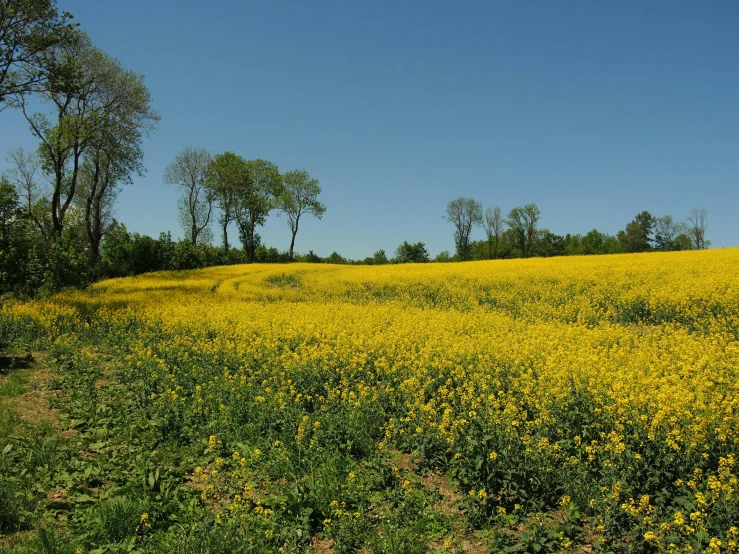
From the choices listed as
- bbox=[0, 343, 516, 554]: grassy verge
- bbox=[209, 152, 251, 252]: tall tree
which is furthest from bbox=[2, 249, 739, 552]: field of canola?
bbox=[209, 152, 251, 252]: tall tree

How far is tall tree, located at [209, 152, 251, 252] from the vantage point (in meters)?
61.4

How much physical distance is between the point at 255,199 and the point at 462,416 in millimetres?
63951

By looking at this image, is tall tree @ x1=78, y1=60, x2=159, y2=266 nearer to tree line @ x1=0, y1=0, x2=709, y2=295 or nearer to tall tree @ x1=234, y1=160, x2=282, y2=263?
tree line @ x1=0, y1=0, x2=709, y2=295

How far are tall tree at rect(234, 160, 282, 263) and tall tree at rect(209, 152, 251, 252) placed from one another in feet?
2.43

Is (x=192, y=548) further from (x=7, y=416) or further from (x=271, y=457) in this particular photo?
(x=7, y=416)

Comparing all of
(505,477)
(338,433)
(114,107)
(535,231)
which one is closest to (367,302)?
(338,433)

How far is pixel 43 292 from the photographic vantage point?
24938mm

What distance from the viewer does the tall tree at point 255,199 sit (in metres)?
65.3

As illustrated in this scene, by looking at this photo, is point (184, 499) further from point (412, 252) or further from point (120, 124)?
point (412, 252)

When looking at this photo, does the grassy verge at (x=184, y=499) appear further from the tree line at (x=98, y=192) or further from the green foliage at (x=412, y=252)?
the green foliage at (x=412, y=252)

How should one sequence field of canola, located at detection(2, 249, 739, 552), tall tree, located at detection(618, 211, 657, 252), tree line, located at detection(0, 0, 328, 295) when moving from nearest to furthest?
1. field of canola, located at detection(2, 249, 739, 552)
2. tree line, located at detection(0, 0, 328, 295)
3. tall tree, located at detection(618, 211, 657, 252)

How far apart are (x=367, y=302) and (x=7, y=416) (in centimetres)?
1712

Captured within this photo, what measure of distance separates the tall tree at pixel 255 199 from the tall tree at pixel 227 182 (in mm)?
740

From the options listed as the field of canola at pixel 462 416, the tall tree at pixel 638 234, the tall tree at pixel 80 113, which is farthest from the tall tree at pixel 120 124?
the tall tree at pixel 638 234
